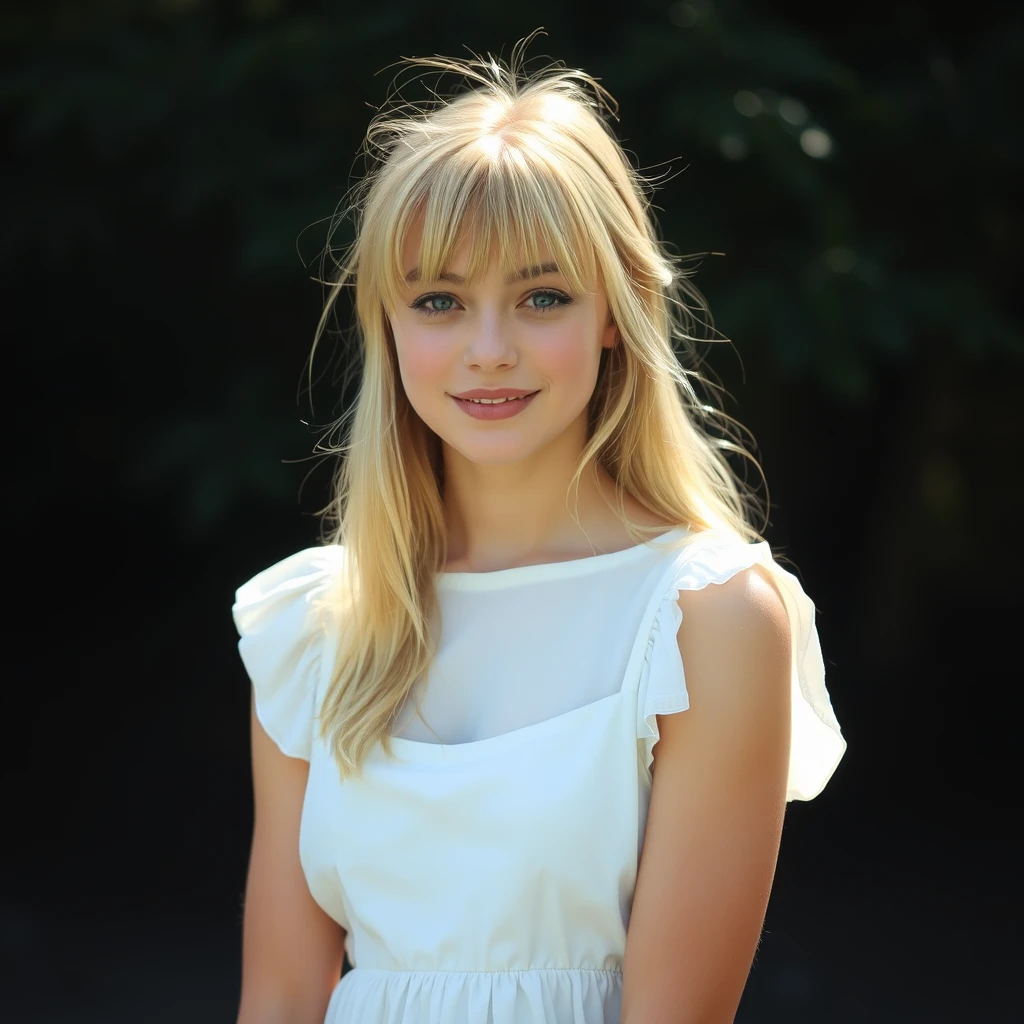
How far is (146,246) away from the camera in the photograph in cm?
441

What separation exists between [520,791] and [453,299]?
646 mm

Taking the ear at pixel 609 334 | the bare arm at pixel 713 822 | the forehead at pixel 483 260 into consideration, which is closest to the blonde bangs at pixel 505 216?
the forehead at pixel 483 260

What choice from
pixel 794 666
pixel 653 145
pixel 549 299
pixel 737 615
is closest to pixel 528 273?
pixel 549 299

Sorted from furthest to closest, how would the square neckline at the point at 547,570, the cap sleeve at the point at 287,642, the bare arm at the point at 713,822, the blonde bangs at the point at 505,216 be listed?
the cap sleeve at the point at 287,642
the square neckline at the point at 547,570
the blonde bangs at the point at 505,216
the bare arm at the point at 713,822

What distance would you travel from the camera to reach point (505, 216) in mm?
1682

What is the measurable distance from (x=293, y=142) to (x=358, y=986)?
252 centimetres

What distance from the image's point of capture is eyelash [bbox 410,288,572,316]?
174 centimetres

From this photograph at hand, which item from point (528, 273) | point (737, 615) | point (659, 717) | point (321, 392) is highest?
point (321, 392)

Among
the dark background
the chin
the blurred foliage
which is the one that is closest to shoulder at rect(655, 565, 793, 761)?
the chin

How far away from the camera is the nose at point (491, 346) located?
170cm

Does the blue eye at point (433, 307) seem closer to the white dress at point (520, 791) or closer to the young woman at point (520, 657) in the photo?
the young woman at point (520, 657)

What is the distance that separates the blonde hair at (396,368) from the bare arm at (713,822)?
27 cm

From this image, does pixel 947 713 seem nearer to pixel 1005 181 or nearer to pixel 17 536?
pixel 1005 181

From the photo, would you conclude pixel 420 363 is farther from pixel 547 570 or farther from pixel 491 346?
pixel 547 570
